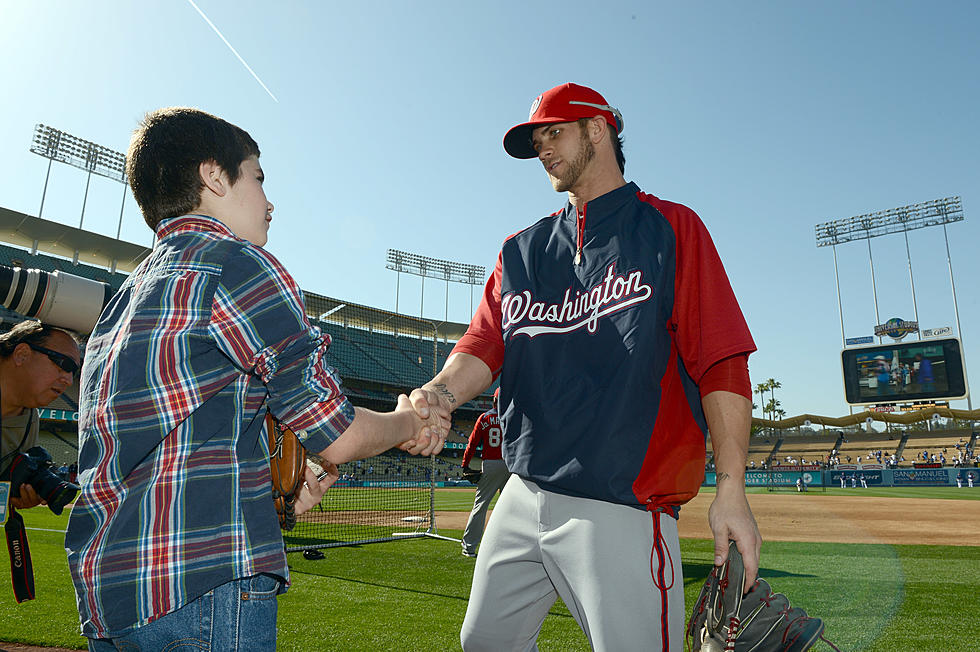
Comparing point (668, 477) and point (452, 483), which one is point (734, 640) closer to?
point (668, 477)

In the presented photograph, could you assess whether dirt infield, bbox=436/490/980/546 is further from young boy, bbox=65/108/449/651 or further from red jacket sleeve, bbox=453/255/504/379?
young boy, bbox=65/108/449/651

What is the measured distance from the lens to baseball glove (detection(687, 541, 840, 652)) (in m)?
1.76

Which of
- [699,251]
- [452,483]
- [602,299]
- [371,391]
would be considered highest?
[371,391]

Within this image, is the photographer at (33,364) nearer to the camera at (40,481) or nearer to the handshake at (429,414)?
the camera at (40,481)

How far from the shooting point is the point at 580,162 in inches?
93.1

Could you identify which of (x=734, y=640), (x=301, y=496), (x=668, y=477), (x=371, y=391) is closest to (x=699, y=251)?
(x=668, y=477)

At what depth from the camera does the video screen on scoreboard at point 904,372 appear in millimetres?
36719

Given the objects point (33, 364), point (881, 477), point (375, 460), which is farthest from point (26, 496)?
point (881, 477)

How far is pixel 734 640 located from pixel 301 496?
1.29 metres

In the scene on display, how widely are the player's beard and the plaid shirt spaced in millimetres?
1248

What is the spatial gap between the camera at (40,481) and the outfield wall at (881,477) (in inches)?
1253

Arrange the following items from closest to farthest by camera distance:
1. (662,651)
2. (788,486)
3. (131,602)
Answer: (131,602) → (662,651) → (788,486)

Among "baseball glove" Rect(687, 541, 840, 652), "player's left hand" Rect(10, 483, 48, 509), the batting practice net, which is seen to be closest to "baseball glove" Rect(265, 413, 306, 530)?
"baseball glove" Rect(687, 541, 840, 652)

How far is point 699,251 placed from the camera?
202 centimetres
